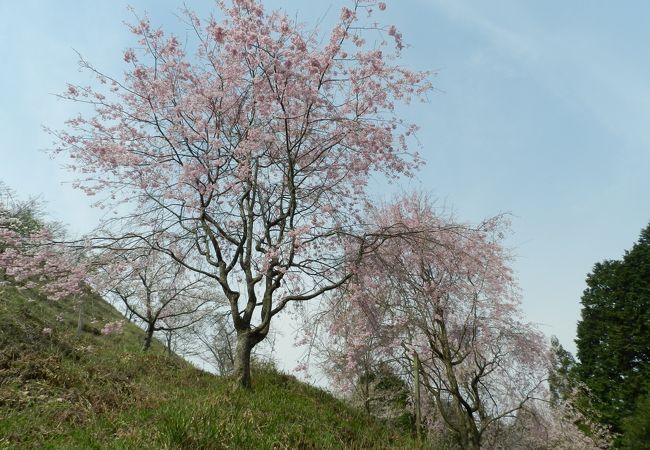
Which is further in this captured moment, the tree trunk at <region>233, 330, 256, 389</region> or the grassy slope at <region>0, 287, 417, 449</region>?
the tree trunk at <region>233, 330, 256, 389</region>

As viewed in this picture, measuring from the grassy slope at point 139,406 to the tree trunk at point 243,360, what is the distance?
33 centimetres

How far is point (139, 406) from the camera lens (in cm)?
720

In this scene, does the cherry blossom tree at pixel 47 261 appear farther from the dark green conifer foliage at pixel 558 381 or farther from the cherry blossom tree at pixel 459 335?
the dark green conifer foliage at pixel 558 381

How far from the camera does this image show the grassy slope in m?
5.66

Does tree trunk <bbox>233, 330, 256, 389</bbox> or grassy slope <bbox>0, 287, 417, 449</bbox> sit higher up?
tree trunk <bbox>233, 330, 256, 389</bbox>


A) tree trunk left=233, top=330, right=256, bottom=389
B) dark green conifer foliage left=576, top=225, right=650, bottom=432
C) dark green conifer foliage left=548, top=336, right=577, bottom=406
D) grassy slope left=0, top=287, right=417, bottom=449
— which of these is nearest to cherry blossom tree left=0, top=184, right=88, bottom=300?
grassy slope left=0, top=287, right=417, bottom=449

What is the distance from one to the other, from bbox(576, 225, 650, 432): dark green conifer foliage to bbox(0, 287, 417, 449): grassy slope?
715 inches

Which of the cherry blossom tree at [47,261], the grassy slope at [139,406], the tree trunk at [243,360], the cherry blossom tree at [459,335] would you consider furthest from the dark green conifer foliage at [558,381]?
the cherry blossom tree at [47,261]

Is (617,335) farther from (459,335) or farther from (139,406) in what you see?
→ (139,406)

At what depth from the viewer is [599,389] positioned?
73.3 ft

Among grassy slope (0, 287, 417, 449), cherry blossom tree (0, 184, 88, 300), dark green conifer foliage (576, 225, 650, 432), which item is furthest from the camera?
dark green conifer foliage (576, 225, 650, 432)

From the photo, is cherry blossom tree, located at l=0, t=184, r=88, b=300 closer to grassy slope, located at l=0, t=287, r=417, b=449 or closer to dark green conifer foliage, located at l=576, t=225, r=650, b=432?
grassy slope, located at l=0, t=287, r=417, b=449

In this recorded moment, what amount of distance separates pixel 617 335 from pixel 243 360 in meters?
22.0

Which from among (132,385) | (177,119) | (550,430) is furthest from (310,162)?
(550,430)
